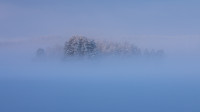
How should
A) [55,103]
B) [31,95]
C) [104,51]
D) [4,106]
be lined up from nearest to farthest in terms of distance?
[4,106], [55,103], [31,95], [104,51]

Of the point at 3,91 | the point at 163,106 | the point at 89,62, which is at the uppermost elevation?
the point at 89,62

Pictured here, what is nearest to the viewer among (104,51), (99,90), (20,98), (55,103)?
(55,103)

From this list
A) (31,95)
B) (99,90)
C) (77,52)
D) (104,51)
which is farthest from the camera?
(104,51)

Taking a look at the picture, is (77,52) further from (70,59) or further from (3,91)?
(3,91)

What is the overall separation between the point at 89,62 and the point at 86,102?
14.4m

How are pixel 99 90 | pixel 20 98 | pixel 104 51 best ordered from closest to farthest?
pixel 20 98 < pixel 99 90 < pixel 104 51

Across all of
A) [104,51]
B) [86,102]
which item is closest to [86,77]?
[104,51]

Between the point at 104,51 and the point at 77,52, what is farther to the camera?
the point at 104,51

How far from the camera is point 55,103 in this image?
22.0m

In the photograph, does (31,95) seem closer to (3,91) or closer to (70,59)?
(3,91)

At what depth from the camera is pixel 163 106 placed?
2075 cm

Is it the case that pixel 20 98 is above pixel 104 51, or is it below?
below

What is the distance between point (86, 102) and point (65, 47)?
45.5ft

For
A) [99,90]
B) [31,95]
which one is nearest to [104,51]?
[99,90]
